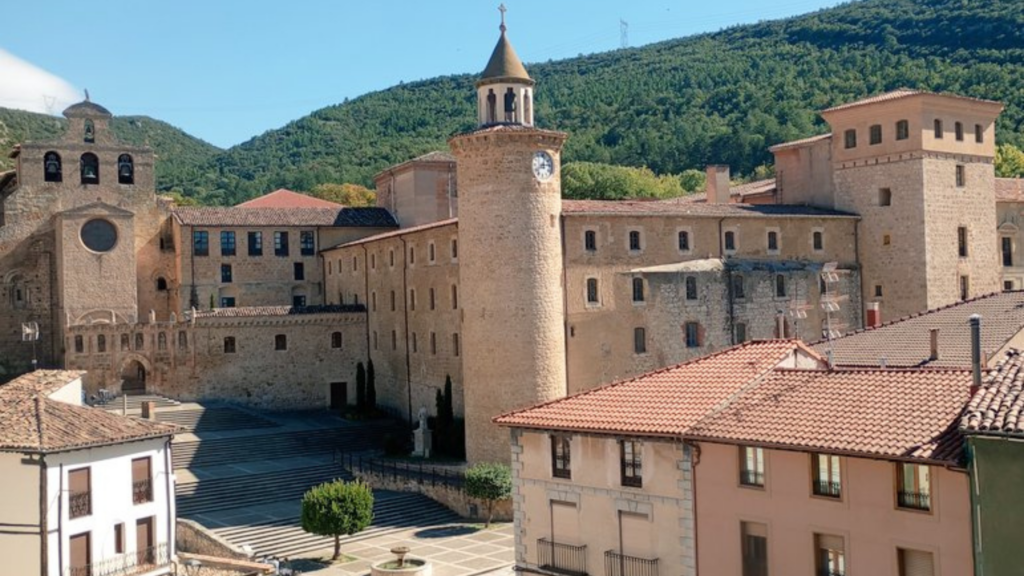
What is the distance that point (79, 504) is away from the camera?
2741cm

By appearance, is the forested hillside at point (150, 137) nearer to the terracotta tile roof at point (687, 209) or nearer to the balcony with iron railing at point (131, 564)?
the terracotta tile roof at point (687, 209)

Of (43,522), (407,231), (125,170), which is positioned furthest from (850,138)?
(125,170)

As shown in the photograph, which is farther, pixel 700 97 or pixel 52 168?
pixel 700 97

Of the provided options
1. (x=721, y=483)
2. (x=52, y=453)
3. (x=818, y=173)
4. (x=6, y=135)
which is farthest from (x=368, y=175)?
(x=721, y=483)

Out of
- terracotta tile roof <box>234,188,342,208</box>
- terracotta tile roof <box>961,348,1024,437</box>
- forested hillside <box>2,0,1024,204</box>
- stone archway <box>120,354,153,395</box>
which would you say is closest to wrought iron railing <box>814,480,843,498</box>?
terracotta tile roof <box>961,348,1024,437</box>

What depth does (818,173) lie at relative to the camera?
164ft

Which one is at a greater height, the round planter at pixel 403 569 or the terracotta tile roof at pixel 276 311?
the terracotta tile roof at pixel 276 311

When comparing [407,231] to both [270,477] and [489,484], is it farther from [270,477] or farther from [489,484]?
[489,484]

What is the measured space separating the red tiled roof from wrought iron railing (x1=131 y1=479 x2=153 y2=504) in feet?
139

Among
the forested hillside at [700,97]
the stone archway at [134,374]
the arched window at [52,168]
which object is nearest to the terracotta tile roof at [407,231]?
the stone archway at [134,374]

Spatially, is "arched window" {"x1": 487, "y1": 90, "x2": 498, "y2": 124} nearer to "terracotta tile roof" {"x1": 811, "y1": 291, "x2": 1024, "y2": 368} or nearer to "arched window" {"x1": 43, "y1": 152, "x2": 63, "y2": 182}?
"terracotta tile roof" {"x1": 811, "y1": 291, "x2": 1024, "y2": 368}

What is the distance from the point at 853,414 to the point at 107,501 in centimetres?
2000

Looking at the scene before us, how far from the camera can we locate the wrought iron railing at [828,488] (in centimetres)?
1781

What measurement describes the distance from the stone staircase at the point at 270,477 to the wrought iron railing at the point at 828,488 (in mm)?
19624
